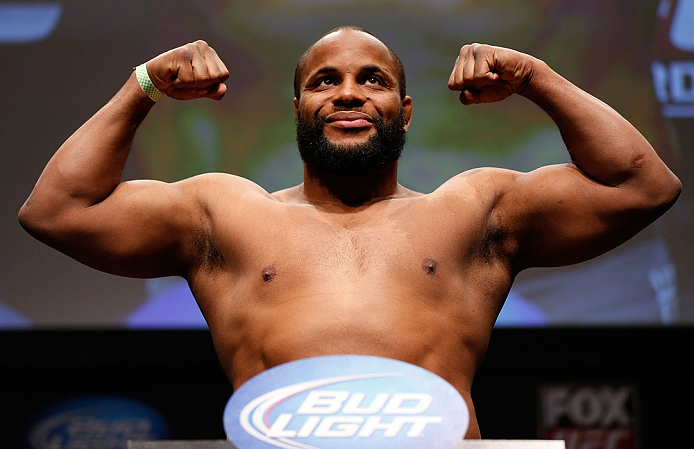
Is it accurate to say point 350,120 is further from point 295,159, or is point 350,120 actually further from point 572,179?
point 295,159

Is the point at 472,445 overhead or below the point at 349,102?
below

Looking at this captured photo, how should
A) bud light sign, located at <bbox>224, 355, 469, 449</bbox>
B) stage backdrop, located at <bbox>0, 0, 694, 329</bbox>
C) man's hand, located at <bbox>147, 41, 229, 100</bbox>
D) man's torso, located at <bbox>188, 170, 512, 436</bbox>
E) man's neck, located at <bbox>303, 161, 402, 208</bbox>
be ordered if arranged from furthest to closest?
1. stage backdrop, located at <bbox>0, 0, 694, 329</bbox>
2. man's neck, located at <bbox>303, 161, 402, 208</bbox>
3. man's hand, located at <bbox>147, 41, 229, 100</bbox>
4. man's torso, located at <bbox>188, 170, 512, 436</bbox>
5. bud light sign, located at <bbox>224, 355, 469, 449</bbox>

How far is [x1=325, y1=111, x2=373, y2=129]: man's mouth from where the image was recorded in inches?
69.9

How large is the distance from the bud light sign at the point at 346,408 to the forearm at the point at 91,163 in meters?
0.69

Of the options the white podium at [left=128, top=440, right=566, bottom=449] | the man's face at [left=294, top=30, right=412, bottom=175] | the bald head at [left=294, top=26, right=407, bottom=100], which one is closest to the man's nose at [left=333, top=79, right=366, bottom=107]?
the man's face at [left=294, top=30, right=412, bottom=175]

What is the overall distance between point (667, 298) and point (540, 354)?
48 centimetres

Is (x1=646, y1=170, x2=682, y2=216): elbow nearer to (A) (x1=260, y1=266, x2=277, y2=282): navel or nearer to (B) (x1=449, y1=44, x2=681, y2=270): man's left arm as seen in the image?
(B) (x1=449, y1=44, x2=681, y2=270): man's left arm

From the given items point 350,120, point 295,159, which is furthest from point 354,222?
point 295,159

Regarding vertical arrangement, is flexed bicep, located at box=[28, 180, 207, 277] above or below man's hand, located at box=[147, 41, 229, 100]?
below

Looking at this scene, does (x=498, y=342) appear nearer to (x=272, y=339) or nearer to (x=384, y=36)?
(x=384, y=36)

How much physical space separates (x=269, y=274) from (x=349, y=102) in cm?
42

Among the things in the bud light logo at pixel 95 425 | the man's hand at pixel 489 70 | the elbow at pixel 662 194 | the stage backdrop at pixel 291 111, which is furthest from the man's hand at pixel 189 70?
the bud light logo at pixel 95 425

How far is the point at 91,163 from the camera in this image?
1.68 metres

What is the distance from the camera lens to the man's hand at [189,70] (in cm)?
171
